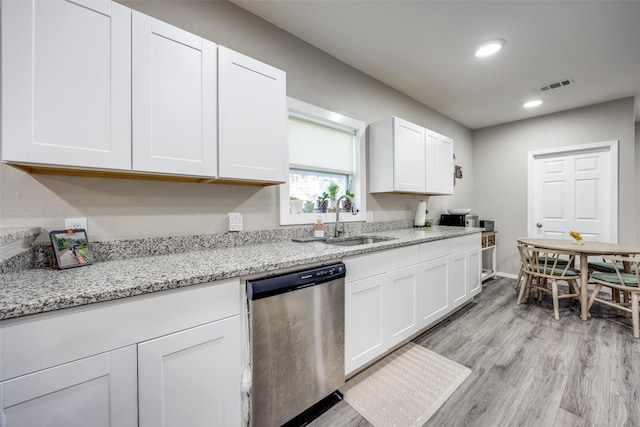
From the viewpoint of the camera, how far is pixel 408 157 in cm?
275

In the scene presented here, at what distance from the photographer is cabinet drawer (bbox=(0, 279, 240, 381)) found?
0.74 meters

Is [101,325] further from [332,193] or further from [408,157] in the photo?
[408,157]

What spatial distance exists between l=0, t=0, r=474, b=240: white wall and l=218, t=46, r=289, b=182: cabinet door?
0.32m

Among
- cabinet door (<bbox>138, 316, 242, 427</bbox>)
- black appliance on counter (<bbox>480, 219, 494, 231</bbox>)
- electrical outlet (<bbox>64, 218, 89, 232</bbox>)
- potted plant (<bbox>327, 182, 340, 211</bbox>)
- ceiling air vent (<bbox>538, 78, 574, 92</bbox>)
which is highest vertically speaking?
ceiling air vent (<bbox>538, 78, 574, 92</bbox>)

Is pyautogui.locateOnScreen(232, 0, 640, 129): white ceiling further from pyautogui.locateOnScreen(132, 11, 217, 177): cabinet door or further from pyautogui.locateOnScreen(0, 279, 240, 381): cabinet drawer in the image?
pyautogui.locateOnScreen(0, 279, 240, 381): cabinet drawer

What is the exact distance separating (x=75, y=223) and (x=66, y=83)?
0.64 metres

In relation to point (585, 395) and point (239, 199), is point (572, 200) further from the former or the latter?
point (239, 199)

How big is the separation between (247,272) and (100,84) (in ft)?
3.35

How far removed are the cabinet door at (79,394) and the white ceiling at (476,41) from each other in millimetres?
2195

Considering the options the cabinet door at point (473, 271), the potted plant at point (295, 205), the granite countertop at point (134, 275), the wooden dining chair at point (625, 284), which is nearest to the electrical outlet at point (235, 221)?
the granite countertop at point (134, 275)

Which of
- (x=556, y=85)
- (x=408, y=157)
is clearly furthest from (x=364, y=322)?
(x=556, y=85)

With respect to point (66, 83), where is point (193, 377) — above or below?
below

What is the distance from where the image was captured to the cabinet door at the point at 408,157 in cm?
261


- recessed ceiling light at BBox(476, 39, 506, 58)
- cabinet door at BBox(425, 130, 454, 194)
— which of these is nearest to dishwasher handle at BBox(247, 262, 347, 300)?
cabinet door at BBox(425, 130, 454, 194)
